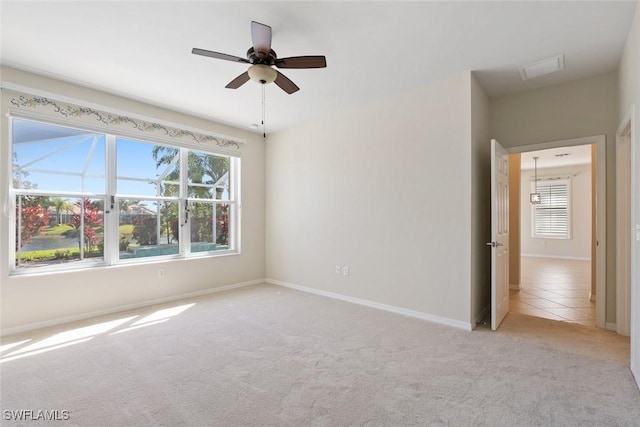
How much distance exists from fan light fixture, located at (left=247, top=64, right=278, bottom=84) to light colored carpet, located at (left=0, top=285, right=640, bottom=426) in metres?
2.38

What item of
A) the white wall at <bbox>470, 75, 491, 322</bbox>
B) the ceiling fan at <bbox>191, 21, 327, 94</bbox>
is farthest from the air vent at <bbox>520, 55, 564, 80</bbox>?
the ceiling fan at <bbox>191, 21, 327, 94</bbox>

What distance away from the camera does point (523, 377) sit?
2248 millimetres

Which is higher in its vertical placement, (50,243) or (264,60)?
(264,60)

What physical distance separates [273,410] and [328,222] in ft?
9.71

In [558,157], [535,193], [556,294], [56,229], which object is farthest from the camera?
[535,193]

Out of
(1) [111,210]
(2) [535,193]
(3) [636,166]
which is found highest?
(2) [535,193]

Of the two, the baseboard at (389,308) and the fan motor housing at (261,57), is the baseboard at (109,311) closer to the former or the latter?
the baseboard at (389,308)

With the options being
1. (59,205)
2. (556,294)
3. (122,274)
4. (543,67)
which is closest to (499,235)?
(543,67)

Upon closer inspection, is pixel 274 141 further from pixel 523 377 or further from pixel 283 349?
pixel 523 377

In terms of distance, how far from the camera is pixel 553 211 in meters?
8.97

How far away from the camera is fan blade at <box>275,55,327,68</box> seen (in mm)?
2332

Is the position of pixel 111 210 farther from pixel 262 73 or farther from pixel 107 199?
pixel 262 73

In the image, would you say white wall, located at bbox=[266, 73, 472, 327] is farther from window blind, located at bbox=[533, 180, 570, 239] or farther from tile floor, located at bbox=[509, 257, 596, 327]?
window blind, located at bbox=[533, 180, 570, 239]

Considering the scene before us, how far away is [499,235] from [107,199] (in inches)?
187
